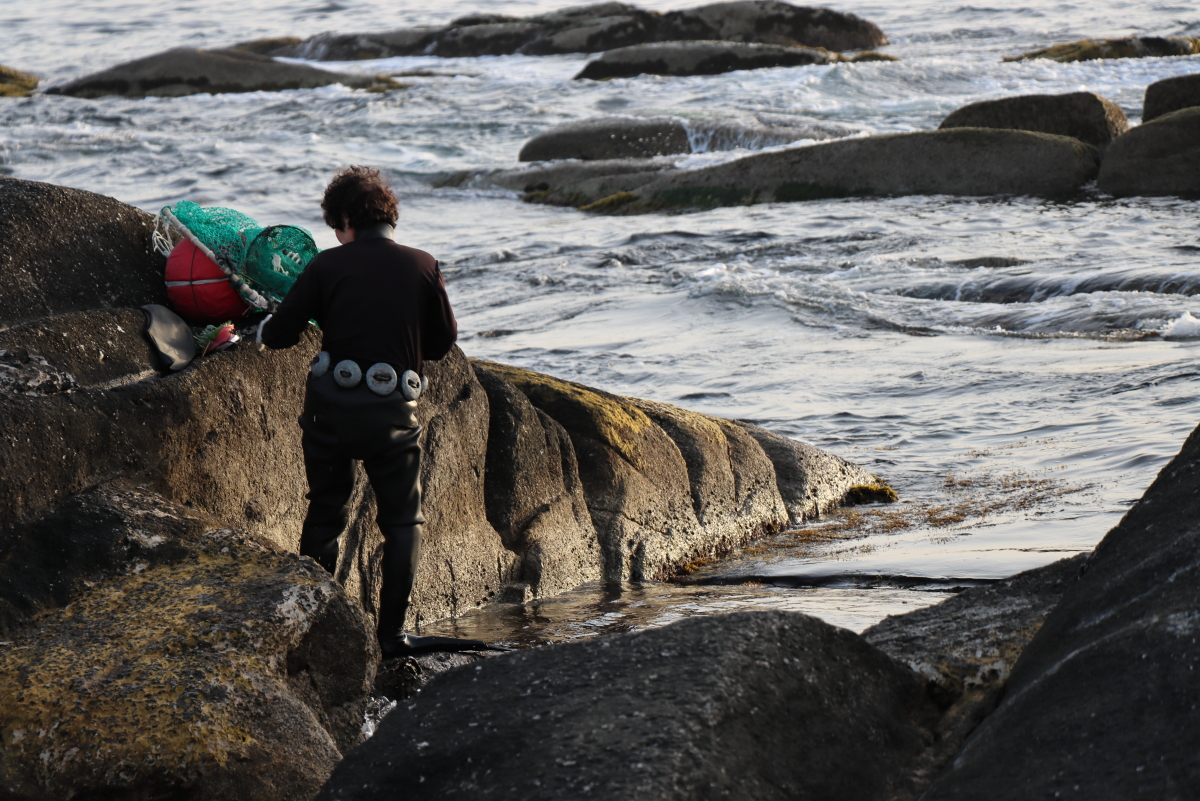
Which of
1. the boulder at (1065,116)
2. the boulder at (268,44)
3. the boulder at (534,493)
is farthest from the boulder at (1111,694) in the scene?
the boulder at (268,44)

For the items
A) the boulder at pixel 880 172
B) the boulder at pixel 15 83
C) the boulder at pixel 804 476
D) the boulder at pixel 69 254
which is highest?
the boulder at pixel 15 83

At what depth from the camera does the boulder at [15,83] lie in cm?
4191

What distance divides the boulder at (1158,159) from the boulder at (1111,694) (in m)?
16.1

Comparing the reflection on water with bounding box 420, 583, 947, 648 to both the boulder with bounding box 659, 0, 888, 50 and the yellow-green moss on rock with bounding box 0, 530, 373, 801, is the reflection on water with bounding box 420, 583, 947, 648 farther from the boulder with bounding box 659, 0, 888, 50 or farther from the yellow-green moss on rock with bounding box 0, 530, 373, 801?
the boulder with bounding box 659, 0, 888, 50

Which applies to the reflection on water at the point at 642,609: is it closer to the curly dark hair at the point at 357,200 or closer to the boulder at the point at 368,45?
the curly dark hair at the point at 357,200

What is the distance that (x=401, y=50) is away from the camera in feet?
168

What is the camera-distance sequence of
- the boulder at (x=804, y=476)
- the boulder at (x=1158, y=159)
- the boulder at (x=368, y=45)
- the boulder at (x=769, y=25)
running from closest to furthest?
the boulder at (x=804, y=476) < the boulder at (x=1158, y=159) < the boulder at (x=769, y=25) < the boulder at (x=368, y=45)

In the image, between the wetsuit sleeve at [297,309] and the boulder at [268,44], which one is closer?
the wetsuit sleeve at [297,309]

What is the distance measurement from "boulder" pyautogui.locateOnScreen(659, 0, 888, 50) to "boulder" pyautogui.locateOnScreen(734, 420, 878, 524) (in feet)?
127

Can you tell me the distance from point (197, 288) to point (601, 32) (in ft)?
150

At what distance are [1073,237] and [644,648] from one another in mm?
13710

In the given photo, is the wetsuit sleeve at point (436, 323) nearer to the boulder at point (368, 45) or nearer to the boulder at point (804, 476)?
the boulder at point (804, 476)

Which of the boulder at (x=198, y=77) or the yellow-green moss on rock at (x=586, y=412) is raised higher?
the boulder at (x=198, y=77)

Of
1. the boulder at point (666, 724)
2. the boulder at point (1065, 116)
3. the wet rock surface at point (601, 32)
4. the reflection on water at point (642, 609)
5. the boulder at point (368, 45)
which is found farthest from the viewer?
the boulder at point (368, 45)
